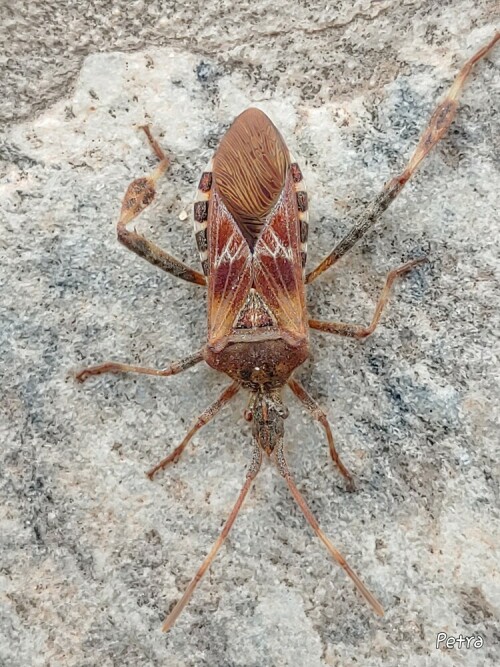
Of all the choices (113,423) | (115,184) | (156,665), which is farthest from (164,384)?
(156,665)

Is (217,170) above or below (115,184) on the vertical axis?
above

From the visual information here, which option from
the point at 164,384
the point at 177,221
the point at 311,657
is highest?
the point at 177,221

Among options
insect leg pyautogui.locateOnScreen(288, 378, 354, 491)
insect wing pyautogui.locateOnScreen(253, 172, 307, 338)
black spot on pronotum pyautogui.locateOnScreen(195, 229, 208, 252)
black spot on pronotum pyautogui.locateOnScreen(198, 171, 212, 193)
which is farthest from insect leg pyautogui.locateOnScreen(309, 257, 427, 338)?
black spot on pronotum pyautogui.locateOnScreen(198, 171, 212, 193)

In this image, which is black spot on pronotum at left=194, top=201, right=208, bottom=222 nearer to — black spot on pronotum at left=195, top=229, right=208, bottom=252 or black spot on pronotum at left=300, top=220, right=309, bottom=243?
black spot on pronotum at left=195, top=229, right=208, bottom=252

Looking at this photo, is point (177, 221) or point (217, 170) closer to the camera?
point (217, 170)

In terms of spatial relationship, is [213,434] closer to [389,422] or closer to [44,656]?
[389,422]

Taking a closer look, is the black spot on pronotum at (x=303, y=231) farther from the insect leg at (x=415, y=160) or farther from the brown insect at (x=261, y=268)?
the insect leg at (x=415, y=160)

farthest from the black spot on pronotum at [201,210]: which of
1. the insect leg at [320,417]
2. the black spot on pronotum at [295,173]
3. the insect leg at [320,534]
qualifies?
the insect leg at [320,534]
